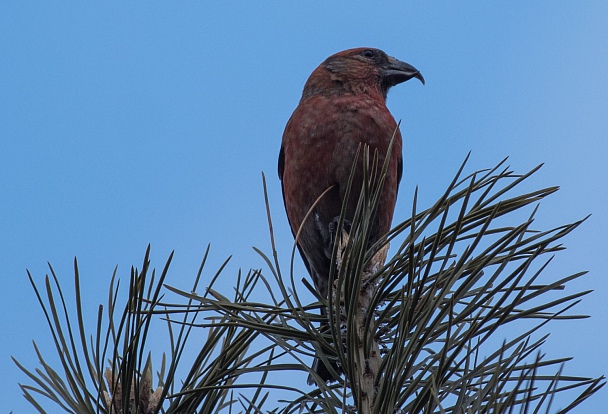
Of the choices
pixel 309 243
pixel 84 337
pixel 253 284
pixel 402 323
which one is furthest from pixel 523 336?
pixel 309 243

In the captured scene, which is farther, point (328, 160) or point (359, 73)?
point (359, 73)

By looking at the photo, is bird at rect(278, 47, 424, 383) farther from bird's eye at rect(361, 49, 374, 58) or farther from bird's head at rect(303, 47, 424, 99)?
bird's eye at rect(361, 49, 374, 58)

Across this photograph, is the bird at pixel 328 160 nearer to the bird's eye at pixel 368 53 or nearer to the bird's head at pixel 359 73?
the bird's head at pixel 359 73

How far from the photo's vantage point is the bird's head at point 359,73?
4.00 meters

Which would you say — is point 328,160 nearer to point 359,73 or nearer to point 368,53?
point 359,73

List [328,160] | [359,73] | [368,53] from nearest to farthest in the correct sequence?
1. [328,160]
2. [359,73]
3. [368,53]

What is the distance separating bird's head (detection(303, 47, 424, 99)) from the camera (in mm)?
4004

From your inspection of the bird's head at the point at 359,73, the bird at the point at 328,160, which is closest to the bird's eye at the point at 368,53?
the bird's head at the point at 359,73

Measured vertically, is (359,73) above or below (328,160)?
above

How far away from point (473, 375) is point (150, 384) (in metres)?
0.67

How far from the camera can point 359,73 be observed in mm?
4156

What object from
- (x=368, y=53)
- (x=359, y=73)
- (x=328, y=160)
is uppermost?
(x=368, y=53)

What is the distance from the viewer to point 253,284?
176 centimetres

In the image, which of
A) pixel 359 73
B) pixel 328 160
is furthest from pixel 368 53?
pixel 328 160
